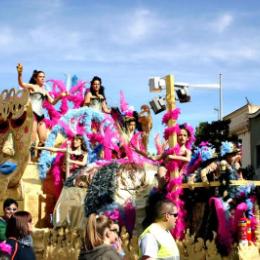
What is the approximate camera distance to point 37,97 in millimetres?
10617

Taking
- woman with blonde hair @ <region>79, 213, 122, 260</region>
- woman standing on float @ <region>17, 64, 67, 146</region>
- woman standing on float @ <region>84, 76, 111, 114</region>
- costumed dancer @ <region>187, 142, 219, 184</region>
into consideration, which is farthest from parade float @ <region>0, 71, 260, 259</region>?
woman with blonde hair @ <region>79, 213, 122, 260</region>

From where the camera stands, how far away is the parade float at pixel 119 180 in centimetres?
668

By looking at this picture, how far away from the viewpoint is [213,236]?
6770 mm

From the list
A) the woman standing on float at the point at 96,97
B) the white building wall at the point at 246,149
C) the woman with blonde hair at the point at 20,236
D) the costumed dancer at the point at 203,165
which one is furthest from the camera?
the white building wall at the point at 246,149

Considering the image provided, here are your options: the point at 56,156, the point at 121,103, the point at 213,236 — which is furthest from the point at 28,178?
the point at 213,236

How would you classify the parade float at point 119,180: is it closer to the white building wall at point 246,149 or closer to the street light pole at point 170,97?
the street light pole at point 170,97

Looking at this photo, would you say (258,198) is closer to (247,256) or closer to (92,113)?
(247,256)

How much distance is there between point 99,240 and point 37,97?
7.25m

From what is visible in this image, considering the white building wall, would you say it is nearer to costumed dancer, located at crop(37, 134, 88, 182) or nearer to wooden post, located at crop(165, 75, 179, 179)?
costumed dancer, located at crop(37, 134, 88, 182)

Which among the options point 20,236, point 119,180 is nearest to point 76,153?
point 119,180

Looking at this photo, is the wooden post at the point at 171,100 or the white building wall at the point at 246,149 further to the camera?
the white building wall at the point at 246,149

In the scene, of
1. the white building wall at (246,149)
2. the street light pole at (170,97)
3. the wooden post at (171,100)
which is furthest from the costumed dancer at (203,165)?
the white building wall at (246,149)

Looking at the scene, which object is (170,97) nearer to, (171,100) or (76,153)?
(171,100)

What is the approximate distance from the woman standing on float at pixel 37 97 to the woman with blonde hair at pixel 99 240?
693cm
